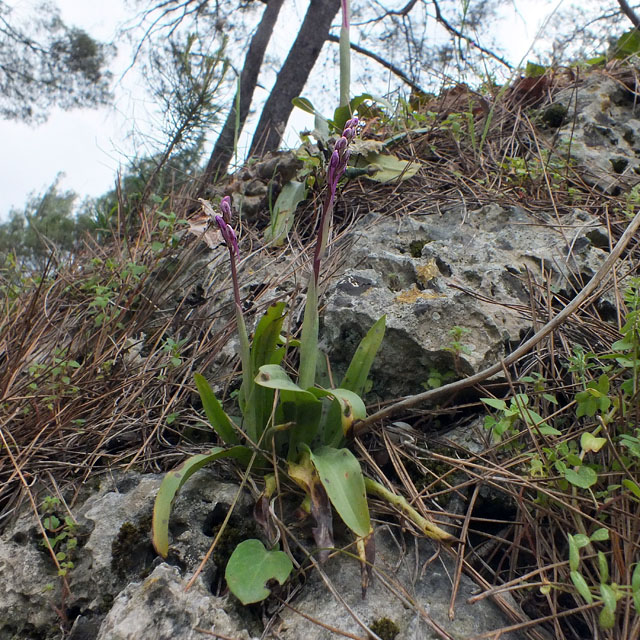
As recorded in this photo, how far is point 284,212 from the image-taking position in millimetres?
2471

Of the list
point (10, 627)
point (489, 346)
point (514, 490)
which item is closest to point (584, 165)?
point (489, 346)

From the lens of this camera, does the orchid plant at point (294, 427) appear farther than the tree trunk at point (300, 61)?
No

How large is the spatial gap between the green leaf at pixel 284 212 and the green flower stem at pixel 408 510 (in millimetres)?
1330

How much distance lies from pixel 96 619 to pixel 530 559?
1.10 metres

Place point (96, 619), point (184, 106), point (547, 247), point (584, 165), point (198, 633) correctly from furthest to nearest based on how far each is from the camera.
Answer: point (184, 106), point (584, 165), point (547, 247), point (96, 619), point (198, 633)

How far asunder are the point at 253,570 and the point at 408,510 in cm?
41

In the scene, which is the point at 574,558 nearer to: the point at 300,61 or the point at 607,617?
the point at 607,617

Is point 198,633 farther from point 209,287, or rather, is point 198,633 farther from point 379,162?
point 379,162

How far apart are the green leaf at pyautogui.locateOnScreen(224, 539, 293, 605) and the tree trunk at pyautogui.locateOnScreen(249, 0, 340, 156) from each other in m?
4.39

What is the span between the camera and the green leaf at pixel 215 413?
4.84ft

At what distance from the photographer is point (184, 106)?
320 cm

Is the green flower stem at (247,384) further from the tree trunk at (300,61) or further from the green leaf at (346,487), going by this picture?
the tree trunk at (300,61)

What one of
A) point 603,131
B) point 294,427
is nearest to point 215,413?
point 294,427

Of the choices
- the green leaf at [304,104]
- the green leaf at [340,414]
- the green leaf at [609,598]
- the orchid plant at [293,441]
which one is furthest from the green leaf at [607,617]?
the green leaf at [304,104]
